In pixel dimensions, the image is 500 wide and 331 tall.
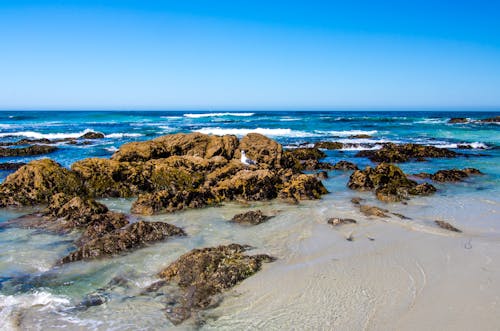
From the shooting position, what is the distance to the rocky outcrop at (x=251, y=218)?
25.8 feet

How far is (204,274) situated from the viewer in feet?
17.0

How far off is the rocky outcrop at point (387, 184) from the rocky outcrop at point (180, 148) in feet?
14.4

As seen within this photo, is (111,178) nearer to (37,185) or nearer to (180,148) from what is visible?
(37,185)

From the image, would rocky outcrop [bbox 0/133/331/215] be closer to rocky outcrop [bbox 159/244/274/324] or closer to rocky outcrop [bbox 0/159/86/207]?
rocky outcrop [bbox 0/159/86/207]

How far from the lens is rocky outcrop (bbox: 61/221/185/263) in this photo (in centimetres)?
606

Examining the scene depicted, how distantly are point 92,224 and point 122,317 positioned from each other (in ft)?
11.8

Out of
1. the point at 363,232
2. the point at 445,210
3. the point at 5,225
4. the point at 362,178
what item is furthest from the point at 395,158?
the point at 5,225

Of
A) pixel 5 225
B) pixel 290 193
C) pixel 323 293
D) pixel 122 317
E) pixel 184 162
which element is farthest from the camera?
pixel 184 162

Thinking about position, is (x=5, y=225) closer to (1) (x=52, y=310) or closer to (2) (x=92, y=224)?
(2) (x=92, y=224)

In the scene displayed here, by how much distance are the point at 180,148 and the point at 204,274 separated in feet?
31.7

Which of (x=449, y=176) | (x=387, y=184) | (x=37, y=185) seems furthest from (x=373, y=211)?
(x=37, y=185)

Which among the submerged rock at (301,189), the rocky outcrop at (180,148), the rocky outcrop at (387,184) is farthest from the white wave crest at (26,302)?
the rocky outcrop at (180,148)

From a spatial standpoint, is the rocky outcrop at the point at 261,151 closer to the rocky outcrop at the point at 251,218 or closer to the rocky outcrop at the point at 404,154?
the rocky outcrop at the point at 251,218

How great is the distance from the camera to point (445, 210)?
346 inches
